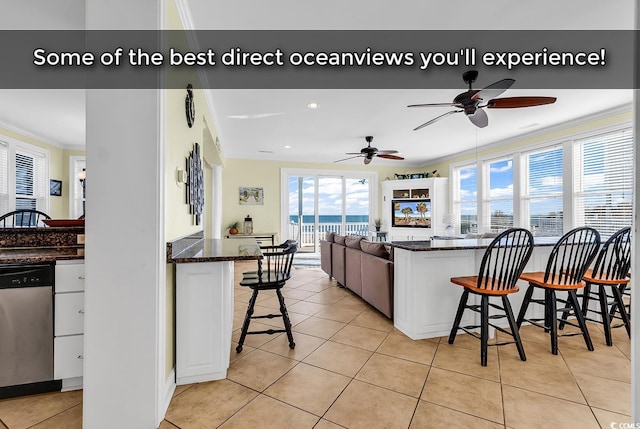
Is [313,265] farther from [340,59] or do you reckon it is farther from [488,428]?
[488,428]

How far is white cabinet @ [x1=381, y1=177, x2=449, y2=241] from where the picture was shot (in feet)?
24.3

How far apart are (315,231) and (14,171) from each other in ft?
19.2

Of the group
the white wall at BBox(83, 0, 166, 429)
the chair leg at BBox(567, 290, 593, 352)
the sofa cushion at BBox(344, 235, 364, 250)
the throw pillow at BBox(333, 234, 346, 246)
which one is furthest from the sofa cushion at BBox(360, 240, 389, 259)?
the white wall at BBox(83, 0, 166, 429)

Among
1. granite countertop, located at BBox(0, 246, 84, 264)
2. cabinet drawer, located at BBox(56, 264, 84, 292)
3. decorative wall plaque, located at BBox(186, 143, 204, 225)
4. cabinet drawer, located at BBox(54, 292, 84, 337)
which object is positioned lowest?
cabinet drawer, located at BBox(54, 292, 84, 337)

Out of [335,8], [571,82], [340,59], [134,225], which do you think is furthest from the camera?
[571,82]

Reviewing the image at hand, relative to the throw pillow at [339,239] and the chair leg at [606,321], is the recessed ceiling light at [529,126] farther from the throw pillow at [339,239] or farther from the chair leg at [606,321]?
the throw pillow at [339,239]

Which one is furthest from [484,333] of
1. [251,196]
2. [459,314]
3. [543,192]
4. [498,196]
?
A: [251,196]

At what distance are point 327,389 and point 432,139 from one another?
16.7 feet

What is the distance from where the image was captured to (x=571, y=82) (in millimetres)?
3307

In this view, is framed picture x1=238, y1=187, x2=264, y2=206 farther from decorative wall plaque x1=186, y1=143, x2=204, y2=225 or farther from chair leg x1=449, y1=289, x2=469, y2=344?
chair leg x1=449, y1=289, x2=469, y2=344

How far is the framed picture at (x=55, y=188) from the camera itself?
5652 millimetres

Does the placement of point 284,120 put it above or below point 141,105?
above

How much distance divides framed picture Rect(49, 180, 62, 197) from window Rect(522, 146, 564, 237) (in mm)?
8765

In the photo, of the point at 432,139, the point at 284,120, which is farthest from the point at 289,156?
the point at 432,139
